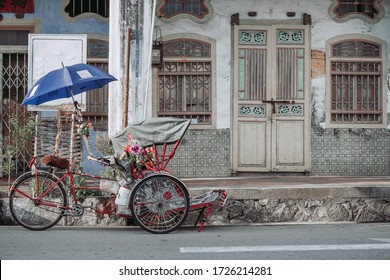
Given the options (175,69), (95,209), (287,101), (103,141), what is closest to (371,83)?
(287,101)

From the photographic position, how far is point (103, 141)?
36.0ft

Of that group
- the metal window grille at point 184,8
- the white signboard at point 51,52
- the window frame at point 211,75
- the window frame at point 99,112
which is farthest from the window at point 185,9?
the white signboard at point 51,52

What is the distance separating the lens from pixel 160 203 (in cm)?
895

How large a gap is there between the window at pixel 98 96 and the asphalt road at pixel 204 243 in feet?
12.6

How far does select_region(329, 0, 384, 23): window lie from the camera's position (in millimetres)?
13547

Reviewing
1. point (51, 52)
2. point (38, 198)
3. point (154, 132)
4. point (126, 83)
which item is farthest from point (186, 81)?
point (38, 198)

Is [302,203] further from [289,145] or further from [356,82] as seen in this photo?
[356,82]

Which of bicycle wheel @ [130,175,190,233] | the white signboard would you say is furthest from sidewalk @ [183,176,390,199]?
the white signboard

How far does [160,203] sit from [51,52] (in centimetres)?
416

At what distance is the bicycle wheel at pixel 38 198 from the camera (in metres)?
9.12

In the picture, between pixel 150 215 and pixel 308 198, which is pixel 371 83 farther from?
pixel 150 215

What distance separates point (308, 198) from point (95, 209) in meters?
3.18
